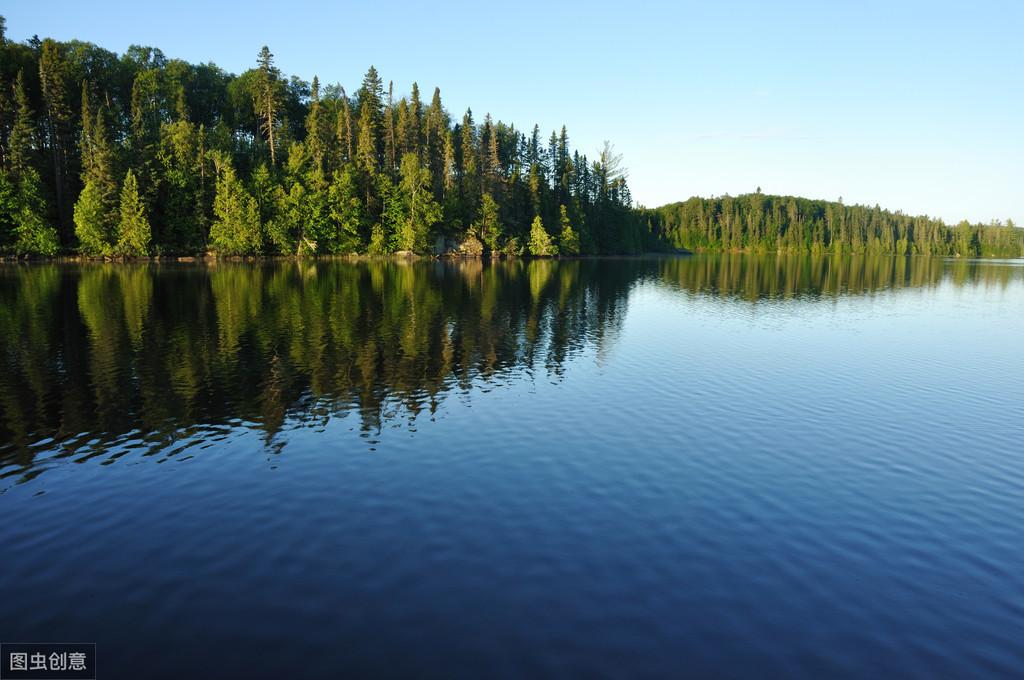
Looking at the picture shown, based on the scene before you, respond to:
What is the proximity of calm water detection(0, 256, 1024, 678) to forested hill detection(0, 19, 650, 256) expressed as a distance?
83.7 m

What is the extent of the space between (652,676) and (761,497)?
29.9ft

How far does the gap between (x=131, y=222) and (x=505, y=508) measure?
11538 centimetres

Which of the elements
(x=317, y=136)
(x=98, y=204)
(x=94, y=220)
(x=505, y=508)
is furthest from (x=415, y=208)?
(x=505, y=508)

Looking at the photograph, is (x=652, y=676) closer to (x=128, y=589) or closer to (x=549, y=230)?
(x=128, y=589)

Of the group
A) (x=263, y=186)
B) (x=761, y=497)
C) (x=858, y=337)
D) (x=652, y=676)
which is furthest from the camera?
(x=263, y=186)

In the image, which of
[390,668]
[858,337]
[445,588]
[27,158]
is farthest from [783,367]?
[27,158]

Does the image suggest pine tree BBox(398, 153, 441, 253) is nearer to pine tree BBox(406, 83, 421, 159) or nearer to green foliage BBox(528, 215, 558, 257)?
pine tree BBox(406, 83, 421, 159)

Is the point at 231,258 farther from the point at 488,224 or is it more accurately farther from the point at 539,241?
the point at 539,241

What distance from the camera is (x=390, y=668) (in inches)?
403

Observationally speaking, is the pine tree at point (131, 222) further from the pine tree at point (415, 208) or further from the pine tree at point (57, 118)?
the pine tree at point (415, 208)

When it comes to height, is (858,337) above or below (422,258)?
below

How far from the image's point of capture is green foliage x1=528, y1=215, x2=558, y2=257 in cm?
16312

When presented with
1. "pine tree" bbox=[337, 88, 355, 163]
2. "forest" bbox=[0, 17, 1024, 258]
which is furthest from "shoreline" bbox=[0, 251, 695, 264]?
"pine tree" bbox=[337, 88, 355, 163]

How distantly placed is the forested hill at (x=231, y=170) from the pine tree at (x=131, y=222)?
0.80 feet
